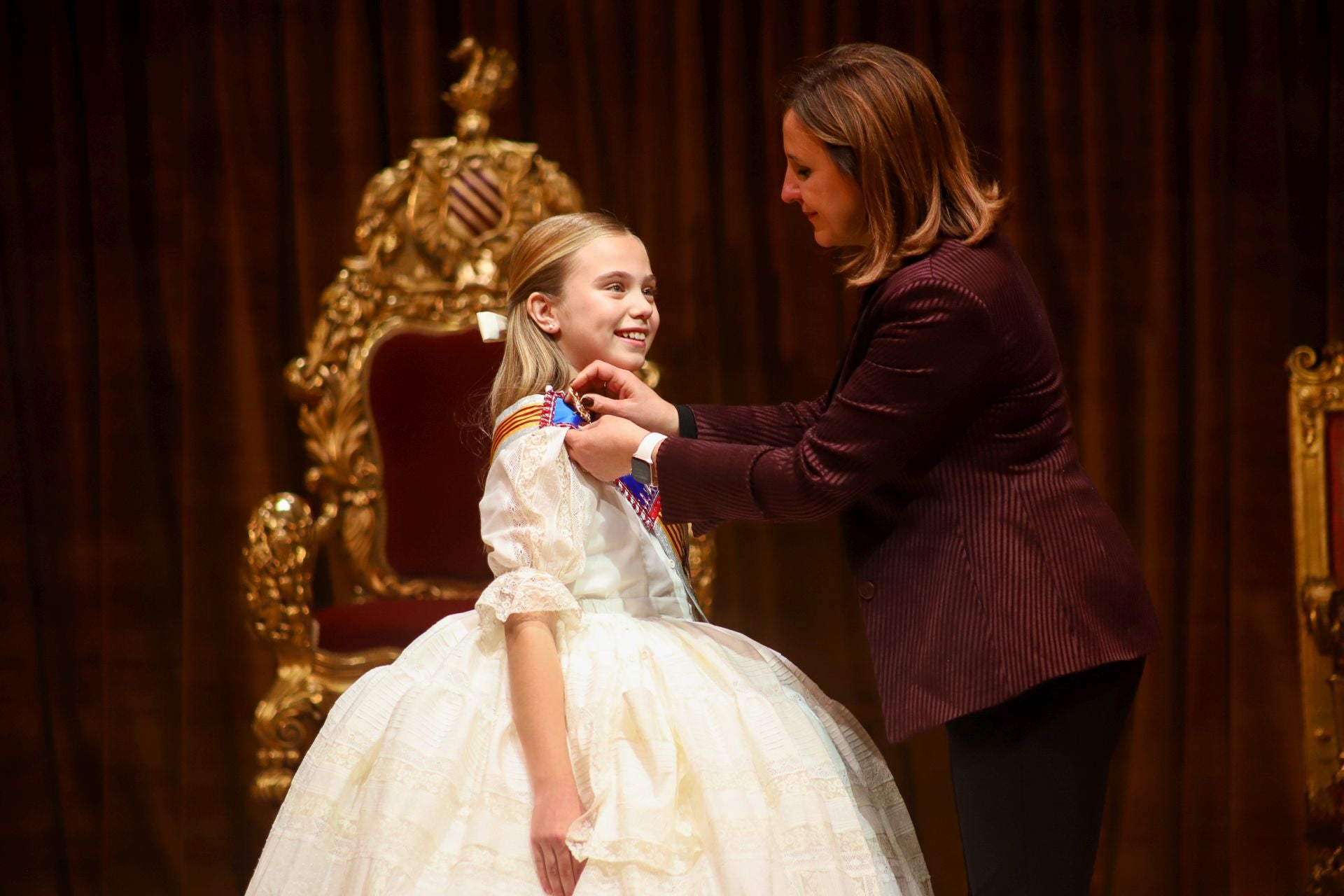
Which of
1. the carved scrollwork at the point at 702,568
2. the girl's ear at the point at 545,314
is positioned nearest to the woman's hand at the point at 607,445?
the girl's ear at the point at 545,314

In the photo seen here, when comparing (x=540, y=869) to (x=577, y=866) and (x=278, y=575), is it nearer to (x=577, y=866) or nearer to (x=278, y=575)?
(x=577, y=866)

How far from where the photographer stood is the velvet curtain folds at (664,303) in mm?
3240

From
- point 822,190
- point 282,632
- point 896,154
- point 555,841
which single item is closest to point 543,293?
point 822,190

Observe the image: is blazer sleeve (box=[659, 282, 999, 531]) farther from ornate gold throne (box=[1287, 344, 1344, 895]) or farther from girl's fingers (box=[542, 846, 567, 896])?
ornate gold throne (box=[1287, 344, 1344, 895])

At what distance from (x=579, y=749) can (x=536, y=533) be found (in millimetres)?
272

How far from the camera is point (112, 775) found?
127 inches

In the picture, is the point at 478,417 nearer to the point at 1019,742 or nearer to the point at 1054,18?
the point at 1019,742

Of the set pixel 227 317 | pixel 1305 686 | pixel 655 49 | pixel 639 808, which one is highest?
pixel 655 49

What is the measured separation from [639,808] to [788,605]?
1888 millimetres

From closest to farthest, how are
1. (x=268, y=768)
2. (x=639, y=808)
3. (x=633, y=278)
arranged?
(x=639, y=808), (x=633, y=278), (x=268, y=768)

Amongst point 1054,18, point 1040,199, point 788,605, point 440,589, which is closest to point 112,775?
point 440,589

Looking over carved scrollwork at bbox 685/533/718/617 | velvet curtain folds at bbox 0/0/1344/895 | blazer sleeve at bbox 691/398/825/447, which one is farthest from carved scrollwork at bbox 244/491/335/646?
blazer sleeve at bbox 691/398/825/447

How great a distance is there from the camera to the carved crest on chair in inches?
113

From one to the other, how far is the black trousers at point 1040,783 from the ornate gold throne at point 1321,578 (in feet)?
4.49
